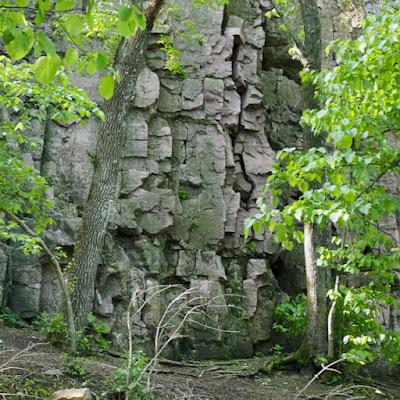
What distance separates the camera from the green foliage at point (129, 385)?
17.3 ft

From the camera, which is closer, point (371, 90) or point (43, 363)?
point (371, 90)

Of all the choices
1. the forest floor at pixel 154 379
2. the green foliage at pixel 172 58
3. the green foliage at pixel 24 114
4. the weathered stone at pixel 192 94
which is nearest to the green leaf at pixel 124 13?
the forest floor at pixel 154 379

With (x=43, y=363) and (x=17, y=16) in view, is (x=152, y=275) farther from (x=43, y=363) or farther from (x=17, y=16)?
(x=17, y=16)

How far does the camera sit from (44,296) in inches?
380

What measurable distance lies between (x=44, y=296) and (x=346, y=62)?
7.22 metres

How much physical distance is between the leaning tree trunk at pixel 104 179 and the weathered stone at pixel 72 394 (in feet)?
7.40

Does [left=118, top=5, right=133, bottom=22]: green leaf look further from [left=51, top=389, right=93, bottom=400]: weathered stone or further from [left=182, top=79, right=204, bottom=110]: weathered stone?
[left=182, top=79, right=204, bottom=110]: weathered stone

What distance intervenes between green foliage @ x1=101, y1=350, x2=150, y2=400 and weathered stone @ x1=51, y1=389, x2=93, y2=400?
26 cm

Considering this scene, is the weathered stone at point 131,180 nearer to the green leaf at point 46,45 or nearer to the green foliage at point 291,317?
the green foliage at point 291,317

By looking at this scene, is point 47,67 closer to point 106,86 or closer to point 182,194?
point 106,86

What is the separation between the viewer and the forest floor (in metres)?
5.44

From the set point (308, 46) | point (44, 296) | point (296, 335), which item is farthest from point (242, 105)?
point (44, 296)

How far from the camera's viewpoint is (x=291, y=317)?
1109 cm

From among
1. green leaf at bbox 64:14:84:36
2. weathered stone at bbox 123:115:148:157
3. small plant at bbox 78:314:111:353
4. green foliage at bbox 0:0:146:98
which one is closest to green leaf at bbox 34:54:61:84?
green foliage at bbox 0:0:146:98
